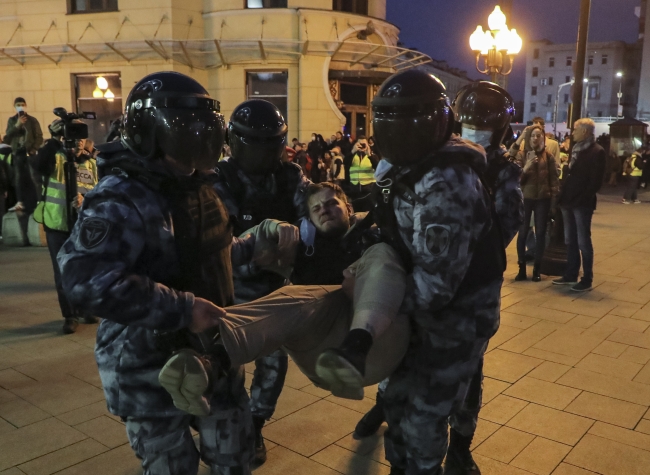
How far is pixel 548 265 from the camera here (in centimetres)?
785

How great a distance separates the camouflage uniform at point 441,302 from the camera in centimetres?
200

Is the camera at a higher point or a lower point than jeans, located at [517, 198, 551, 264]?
higher

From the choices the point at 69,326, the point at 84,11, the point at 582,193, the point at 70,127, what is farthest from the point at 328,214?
the point at 84,11

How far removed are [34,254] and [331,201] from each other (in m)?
7.91

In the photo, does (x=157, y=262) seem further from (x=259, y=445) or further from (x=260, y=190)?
(x=259, y=445)

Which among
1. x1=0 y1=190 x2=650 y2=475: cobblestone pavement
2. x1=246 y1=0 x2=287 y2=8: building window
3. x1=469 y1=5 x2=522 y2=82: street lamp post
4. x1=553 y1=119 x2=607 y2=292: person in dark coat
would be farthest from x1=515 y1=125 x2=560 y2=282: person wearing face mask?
x1=246 y1=0 x2=287 y2=8: building window

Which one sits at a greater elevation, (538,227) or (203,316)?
(203,316)

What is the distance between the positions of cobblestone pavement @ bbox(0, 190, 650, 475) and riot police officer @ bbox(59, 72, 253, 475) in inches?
50.3

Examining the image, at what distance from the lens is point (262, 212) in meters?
3.22

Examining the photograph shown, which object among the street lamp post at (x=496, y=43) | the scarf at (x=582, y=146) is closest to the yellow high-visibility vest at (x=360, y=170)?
the street lamp post at (x=496, y=43)

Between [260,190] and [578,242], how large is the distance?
537 centimetres

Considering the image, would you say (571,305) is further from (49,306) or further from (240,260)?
(49,306)

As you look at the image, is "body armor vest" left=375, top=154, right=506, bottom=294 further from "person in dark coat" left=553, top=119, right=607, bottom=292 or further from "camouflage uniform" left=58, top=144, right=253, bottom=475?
"person in dark coat" left=553, top=119, right=607, bottom=292

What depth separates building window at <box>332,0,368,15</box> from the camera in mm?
17753
